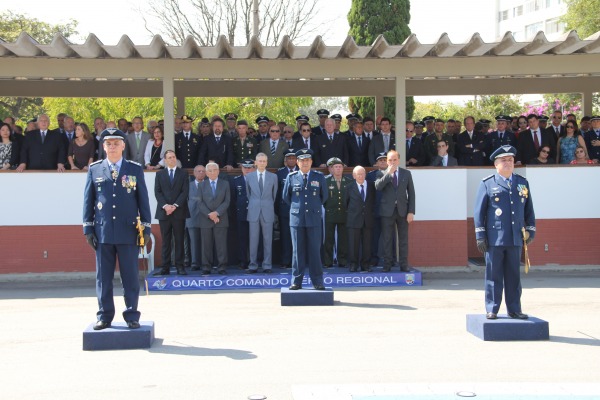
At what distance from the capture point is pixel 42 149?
12234 mm

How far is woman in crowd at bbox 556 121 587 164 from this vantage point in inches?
503

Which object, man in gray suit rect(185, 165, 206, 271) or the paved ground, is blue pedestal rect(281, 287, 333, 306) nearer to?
the paved ground

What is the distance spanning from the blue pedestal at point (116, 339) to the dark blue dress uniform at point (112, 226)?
0.64 feet

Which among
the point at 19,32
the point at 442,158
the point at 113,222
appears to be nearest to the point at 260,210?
the point at 442,158

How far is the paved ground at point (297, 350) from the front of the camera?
19.2 feet

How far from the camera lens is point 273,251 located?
1236cm

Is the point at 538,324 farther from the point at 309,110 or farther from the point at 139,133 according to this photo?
the point at 309,110

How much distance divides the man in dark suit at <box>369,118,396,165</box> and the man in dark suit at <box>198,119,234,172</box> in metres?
2.33

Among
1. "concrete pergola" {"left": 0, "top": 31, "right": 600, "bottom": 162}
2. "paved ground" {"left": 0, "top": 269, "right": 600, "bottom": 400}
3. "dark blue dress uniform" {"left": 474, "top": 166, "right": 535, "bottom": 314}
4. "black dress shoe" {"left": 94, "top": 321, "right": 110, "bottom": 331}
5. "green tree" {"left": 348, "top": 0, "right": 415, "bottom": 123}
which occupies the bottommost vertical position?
"paved ground" {"left": 0, "top": 269, "right": 600, "bottom": 400}

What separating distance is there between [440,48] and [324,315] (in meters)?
4.81

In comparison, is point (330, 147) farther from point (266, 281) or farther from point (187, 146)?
point (266, 281)

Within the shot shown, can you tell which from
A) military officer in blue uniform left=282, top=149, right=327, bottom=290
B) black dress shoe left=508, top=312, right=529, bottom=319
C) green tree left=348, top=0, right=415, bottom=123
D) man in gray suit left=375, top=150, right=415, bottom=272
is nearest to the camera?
black dress shoe left=508, top=312, right=529, bottom=319

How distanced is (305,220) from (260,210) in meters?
1.86

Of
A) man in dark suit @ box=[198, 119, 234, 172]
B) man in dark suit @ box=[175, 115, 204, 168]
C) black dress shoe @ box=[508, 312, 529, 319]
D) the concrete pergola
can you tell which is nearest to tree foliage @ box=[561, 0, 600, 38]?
the concrete pergola
